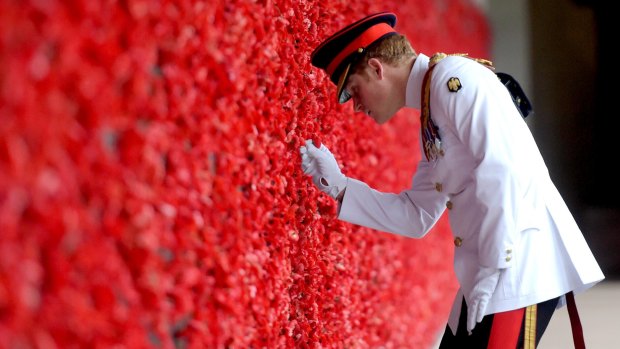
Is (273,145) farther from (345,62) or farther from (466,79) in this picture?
(466,79)

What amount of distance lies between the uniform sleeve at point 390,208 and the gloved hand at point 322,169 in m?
0.04

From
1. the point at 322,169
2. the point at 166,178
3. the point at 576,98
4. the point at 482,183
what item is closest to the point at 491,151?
the point at 482,183

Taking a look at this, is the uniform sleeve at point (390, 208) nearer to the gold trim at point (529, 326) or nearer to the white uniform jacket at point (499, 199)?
the white uniform jacket at point (499, 199)

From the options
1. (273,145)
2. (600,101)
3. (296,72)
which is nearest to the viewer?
(273,145)

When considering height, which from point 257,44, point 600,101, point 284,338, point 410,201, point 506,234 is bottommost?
point 284,338

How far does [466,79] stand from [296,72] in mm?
517

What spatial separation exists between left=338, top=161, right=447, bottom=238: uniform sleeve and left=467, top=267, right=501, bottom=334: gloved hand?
436 mm

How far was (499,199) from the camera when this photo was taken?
5.53 ft

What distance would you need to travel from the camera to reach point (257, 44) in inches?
70.5

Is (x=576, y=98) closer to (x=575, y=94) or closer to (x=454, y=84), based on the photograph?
(x=575, y=94)

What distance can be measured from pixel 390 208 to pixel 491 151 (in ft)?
1.78

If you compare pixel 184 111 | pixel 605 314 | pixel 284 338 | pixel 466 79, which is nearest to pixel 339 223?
pixel 284 338

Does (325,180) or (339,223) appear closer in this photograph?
(325,180)

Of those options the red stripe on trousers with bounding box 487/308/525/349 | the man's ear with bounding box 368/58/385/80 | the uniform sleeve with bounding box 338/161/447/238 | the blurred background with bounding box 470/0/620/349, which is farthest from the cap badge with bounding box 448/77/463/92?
the blurred background with bounding box 470/0/620/349
